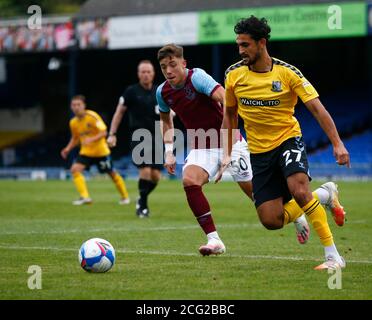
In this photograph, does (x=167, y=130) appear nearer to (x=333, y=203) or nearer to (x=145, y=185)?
(x=333, y=203)

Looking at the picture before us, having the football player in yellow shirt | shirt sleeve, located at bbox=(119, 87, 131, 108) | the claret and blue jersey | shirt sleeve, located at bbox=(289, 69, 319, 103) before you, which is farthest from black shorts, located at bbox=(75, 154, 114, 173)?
shirt sleeve, located at bbox=(289, 69, 319, 103)

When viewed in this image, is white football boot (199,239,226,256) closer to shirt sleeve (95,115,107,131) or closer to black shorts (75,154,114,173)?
black shorts (75,154,114,173)

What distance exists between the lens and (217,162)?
383 inches

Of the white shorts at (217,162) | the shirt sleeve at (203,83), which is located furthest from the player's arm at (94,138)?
the shirt sleeve at (203,83)

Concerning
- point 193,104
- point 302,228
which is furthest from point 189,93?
point 302,228

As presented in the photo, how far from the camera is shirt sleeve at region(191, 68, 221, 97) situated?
31.3ft

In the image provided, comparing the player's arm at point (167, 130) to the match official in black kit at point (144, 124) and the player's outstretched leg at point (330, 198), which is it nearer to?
the player's outstretched leg at point (330, 198)

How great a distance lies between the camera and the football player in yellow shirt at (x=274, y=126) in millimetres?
8117

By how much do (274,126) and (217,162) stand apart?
1.44 m

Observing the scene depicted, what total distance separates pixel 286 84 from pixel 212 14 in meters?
22.3

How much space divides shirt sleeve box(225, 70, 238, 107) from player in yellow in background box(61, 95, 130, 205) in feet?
31.8

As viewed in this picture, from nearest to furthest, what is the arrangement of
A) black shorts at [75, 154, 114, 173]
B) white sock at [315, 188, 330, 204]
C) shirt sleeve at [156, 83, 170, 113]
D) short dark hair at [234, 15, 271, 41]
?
1. short dark hair at [234, 15, 271, 41]
2. white sock at [315, 188, 330, 204]
3. shirt sleeve at [156, 83, 170, 113]
4. black shorts at [75, 154, 114, 173]

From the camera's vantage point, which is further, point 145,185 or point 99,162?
point 99,162

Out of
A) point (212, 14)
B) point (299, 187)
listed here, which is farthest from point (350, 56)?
point (299, 187)
